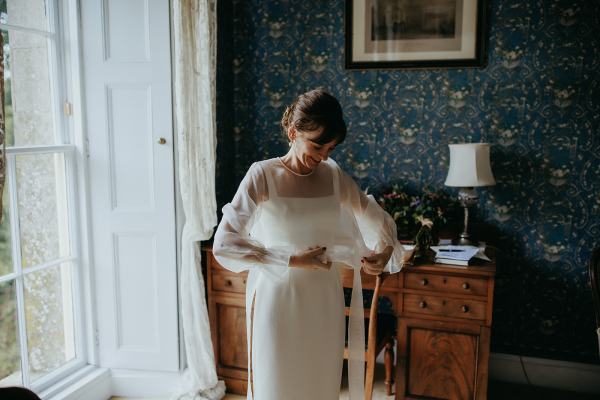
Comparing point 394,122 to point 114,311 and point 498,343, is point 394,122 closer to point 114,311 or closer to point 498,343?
point 498,343

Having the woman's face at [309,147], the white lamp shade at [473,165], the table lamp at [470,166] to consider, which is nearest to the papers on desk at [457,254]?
the table lamp at [470,166]

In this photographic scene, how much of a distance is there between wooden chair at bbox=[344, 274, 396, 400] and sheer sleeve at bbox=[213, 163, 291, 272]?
76 cm

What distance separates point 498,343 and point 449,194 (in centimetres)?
94

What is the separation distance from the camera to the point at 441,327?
9.16 ft

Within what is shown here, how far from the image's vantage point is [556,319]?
10.5 ft

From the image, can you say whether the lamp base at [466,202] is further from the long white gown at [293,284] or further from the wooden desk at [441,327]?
the long white gown at [293,284]

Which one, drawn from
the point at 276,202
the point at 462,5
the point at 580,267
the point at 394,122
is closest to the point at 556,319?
the point at 580,267

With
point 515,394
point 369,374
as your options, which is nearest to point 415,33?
point 369,374

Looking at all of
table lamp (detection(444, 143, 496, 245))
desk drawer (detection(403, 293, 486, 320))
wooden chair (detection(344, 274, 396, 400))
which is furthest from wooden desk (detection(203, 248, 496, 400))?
table lamp (detection(444, 143, 496, 245))

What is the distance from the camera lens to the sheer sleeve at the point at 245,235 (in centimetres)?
173

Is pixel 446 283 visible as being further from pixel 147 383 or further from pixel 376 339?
pixel 147 383

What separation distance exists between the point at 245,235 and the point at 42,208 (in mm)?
1429

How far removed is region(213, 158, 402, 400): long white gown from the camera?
1882 millimetres

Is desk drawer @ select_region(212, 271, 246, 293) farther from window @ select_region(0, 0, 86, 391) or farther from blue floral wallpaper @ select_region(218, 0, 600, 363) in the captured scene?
window @ select_region(0, 0, 86, 391)
